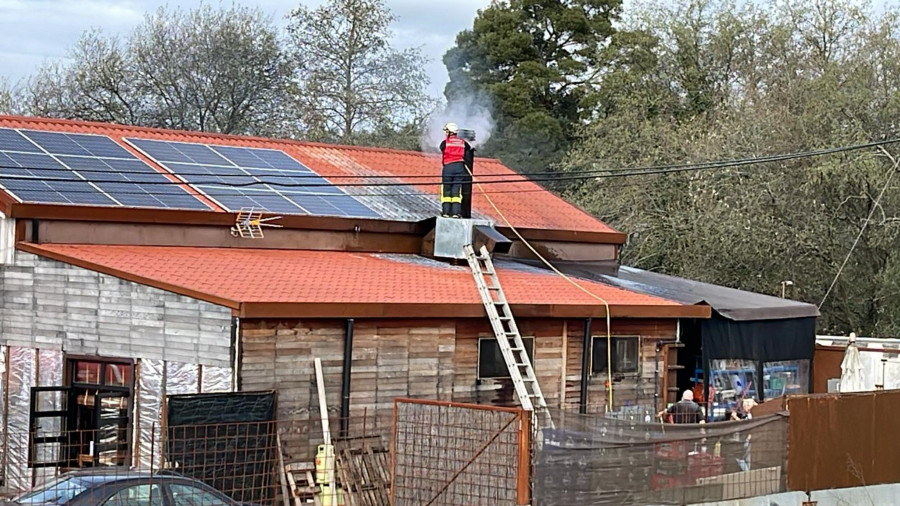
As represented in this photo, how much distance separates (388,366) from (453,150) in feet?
19.6

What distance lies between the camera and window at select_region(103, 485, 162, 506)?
12.1 meters

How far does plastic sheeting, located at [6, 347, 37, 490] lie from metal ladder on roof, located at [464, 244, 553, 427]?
280 inches

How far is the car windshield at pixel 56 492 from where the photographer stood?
12047mm

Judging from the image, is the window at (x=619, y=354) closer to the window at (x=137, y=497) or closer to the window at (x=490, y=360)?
the window at (x=490, y=360)

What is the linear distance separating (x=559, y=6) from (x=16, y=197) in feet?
134

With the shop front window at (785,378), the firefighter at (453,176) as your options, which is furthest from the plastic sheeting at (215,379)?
the shop front window at (785,378)

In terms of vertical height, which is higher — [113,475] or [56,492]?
[113,475]

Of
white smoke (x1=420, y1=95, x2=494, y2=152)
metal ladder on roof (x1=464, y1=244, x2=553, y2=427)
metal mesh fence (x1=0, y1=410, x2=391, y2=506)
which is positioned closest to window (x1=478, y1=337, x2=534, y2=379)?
metal ladder on roof (x1=464, y1=244, x2=553, y2=427)

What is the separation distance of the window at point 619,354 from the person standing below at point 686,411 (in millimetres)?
1607

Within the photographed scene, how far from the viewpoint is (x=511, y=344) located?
19.1 meters

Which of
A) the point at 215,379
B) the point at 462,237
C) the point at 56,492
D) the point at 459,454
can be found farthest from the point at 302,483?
the point at 462,237

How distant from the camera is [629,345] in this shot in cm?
2122

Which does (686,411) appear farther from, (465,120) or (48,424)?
(465,120)

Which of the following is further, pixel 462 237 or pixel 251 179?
pixel 251 179
